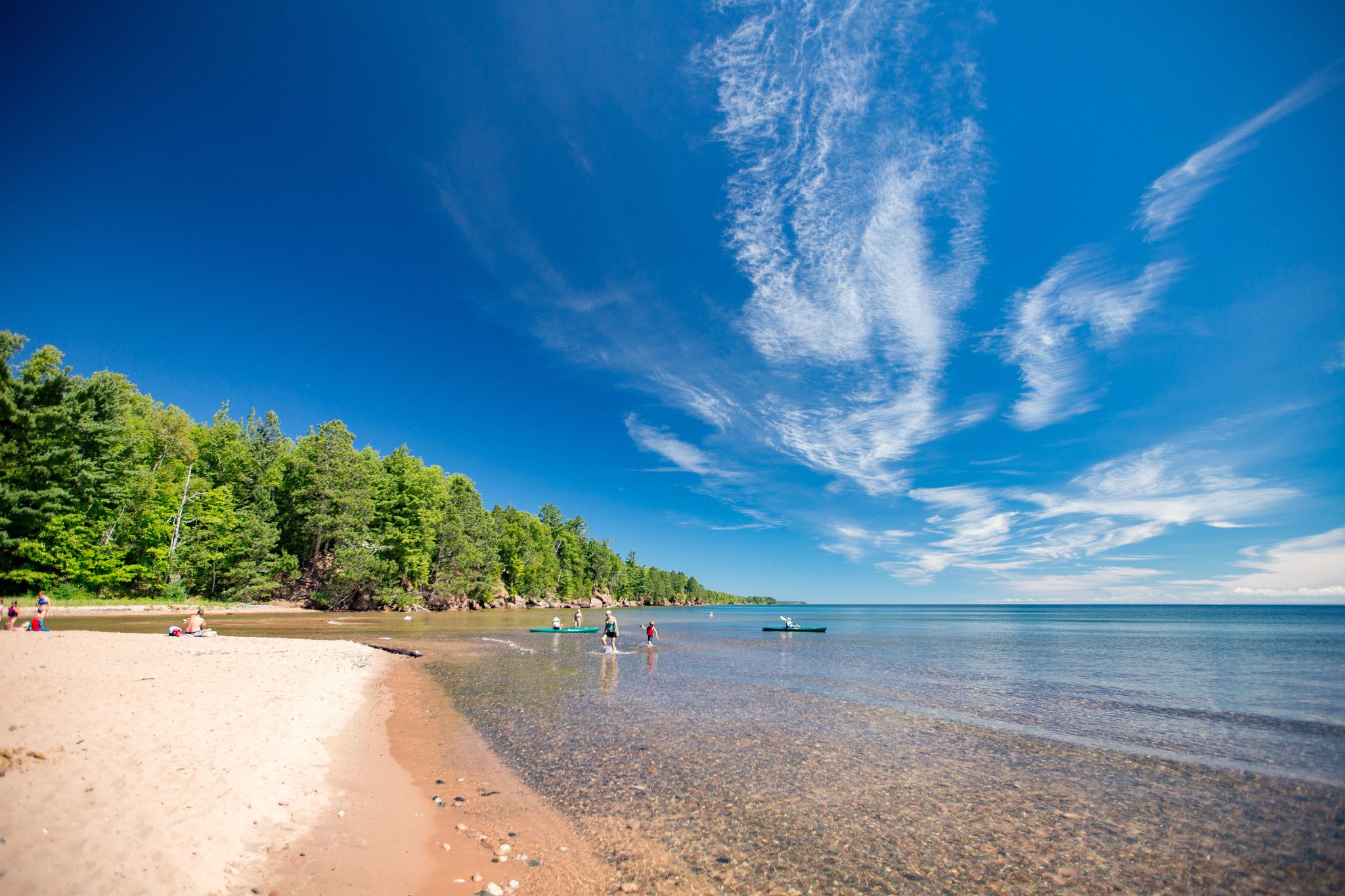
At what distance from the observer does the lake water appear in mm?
7297

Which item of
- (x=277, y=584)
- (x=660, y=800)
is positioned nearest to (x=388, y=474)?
(x=277, y=584)

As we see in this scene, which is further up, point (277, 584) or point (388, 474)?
point (388, 474)

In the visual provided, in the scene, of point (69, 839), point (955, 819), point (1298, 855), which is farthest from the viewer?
point (955, 819)

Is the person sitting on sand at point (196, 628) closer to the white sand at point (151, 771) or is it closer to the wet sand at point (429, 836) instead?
the white sand at point (151, 771)

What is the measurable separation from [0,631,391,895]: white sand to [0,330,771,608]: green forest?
3431 cm

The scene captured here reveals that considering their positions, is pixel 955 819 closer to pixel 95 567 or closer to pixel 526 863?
pixel 526 863

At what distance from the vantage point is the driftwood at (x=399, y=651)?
2723 cm

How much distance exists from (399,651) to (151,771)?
76.1 ft

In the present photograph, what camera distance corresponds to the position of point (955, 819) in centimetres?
878

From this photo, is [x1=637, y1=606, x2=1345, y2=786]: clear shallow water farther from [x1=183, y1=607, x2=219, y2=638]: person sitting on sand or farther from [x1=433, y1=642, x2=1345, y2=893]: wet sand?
[x1=183, y1=607, x2=219, y2=638]: person sitting on sand

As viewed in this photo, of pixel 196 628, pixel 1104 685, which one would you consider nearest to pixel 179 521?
pixel 196 628

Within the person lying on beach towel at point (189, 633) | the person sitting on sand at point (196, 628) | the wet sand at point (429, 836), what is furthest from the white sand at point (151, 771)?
the person sitting on sand at point (196, 628)

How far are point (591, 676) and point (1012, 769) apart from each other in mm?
15863

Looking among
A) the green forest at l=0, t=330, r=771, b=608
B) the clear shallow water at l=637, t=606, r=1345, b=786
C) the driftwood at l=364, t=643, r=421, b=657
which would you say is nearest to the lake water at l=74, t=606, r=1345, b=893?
the clear shallow water at l=637, t=606, r=1345, b=786
